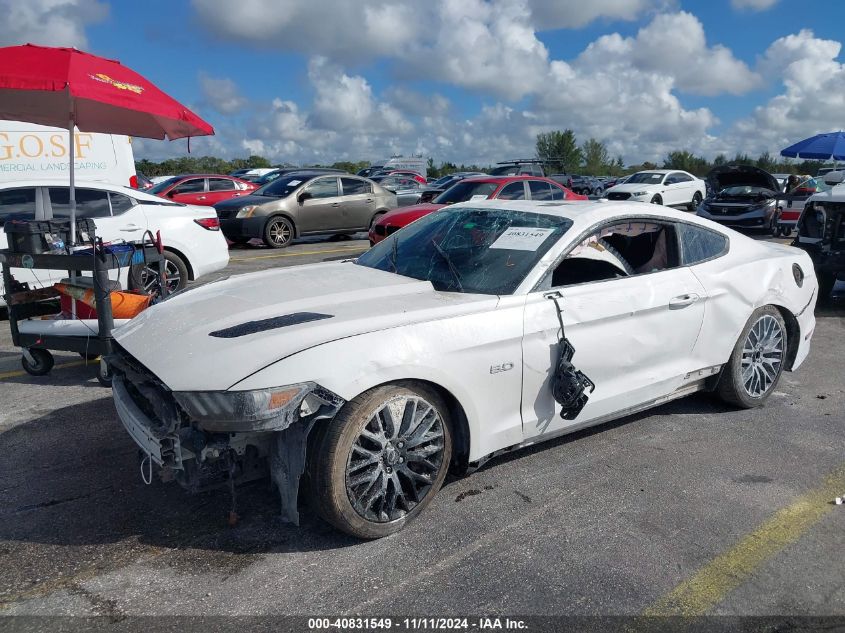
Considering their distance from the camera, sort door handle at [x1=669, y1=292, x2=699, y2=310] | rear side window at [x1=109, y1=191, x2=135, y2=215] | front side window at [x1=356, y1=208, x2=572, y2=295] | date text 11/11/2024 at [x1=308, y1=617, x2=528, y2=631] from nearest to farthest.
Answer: date text 11/11/2024 at [x1=308, y1=617, x2=528, y2=631]
front side window at [x1=356, y1=208, x2=572, y2=295]
door handle at [x1=669, y1=292, x2=699, y2=310]
rear side window at [x1=109, y1=191, x2=135, y2=215]

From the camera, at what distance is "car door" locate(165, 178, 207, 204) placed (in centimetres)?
1752

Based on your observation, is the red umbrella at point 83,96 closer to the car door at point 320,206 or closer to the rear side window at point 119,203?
the rear side window at point 119,203

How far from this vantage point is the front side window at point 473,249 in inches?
147

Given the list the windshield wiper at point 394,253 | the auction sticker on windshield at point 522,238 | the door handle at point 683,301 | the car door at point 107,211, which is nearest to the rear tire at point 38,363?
the car door at point 107,211

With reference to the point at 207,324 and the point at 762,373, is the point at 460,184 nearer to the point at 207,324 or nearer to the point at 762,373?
the point at 762,373

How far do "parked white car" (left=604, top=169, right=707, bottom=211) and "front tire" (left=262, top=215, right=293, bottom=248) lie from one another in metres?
12.9

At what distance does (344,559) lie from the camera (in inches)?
118

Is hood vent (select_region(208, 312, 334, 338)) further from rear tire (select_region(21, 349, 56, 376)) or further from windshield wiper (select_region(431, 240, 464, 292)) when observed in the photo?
rear tire (select_region(21, 349, 56, 376))

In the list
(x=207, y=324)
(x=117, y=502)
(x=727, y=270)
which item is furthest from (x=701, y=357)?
(x=117, y=502)

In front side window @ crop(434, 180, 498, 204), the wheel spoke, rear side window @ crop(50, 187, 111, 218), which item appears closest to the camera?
the wheel spoke

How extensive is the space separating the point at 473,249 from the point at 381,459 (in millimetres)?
1467

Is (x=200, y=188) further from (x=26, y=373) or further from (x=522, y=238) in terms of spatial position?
(x=522, y=238)

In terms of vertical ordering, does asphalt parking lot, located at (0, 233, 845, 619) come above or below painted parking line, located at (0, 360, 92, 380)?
below

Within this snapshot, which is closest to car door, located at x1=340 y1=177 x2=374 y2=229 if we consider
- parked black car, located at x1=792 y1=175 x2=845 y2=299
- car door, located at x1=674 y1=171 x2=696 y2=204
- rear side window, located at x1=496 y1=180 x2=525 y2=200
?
rear side window, located at x1=496 y1=180 x2=525 y2=200
